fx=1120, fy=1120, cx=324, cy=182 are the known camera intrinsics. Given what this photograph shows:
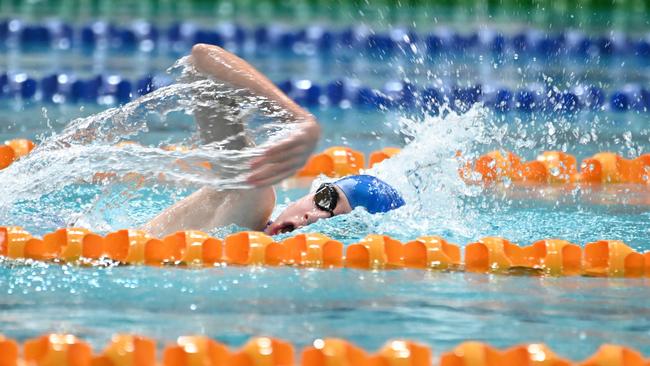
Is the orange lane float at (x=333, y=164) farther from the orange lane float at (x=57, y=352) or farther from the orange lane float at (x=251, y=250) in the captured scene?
the orange lane float at (x=57, y=352)

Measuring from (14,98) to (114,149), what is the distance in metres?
3.06

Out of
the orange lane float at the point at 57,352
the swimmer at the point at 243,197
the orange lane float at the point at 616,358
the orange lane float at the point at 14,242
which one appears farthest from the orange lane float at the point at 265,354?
the orange lane float at the point at 14,242

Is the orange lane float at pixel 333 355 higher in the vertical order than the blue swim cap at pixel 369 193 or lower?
lower

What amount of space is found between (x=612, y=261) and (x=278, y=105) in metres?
1.05

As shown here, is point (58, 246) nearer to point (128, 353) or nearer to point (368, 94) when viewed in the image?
point (128, 353)

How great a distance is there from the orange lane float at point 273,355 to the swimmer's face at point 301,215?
1.20m

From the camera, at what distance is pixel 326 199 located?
338cm

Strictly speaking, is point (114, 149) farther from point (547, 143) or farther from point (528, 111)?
point (528, 111)

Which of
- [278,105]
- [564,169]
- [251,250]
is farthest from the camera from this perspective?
[564,169]

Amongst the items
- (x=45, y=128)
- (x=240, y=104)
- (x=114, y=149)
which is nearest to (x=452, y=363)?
(x=240, y=104)

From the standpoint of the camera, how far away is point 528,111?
6.00 metres

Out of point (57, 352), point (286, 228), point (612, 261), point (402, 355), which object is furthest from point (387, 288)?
point (57, 352)

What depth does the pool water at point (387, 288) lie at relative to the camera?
254cm

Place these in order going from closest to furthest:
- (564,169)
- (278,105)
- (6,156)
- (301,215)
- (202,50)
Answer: (278,105) → (202,50) → (301,215) → (6,156) → (564,169)
